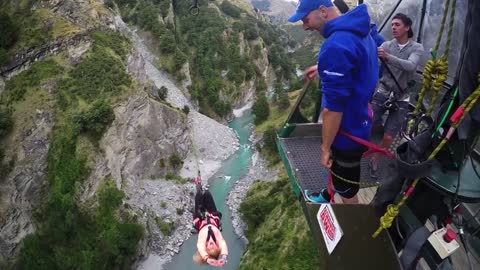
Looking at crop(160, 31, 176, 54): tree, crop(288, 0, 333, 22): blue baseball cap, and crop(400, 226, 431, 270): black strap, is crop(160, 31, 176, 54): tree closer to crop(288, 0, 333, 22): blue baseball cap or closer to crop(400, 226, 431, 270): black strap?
crop(288, 0, 333, 22): blue baseball cap

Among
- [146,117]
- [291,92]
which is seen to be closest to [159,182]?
[146,117]

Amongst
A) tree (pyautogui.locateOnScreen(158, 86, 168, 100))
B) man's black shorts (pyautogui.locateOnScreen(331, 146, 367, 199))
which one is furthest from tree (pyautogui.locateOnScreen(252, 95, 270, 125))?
man's black shorts (pyautogui.locateOnScreen(331, 146, 367, 199))

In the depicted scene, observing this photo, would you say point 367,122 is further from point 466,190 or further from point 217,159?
point 217,159

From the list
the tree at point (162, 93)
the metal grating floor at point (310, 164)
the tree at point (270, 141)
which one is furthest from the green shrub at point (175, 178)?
the metal grating floor at point (310, 164)

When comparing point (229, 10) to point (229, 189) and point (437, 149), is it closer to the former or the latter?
point (229, 189)

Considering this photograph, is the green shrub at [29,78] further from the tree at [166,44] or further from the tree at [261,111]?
the tree at [261,111]

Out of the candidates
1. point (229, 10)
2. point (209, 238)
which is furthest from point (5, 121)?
point (229, 10)
